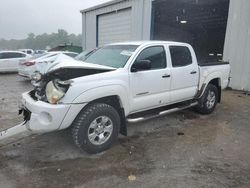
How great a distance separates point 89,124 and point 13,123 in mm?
2508

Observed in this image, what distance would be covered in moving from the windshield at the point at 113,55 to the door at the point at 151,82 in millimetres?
224

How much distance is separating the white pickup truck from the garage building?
10.5 ft

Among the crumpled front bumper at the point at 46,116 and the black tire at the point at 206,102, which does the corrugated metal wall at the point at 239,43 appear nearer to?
the black tire at the point at 206,102

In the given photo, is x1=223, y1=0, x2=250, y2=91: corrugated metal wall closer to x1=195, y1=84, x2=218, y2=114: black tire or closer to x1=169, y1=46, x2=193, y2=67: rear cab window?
x1=195, y1=84, x2=218, y2=114: black tire

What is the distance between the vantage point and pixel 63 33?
7188 cm

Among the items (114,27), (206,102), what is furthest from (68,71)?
(114,27)

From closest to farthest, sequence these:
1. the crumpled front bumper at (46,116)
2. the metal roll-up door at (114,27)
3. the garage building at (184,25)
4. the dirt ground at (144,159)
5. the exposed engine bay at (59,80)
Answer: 1. the dirt ground at (144,159)
2. the crumpled front bumper at (46,116)
3. the exposed engine bay at (59,80)
4. the garage building at (184,25)
5. the metal roll-up door at (114,27)

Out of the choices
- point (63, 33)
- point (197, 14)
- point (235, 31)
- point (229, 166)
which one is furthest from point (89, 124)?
point (63, 33)

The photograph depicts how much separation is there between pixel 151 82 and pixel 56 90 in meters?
1.84

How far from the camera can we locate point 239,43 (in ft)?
31.4

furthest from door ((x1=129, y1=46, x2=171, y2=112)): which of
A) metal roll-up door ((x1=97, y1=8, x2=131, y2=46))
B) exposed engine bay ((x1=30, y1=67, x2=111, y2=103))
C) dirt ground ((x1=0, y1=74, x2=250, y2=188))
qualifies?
metal roll-up door ((x1=97, y1=8, x2=131, y2=46))

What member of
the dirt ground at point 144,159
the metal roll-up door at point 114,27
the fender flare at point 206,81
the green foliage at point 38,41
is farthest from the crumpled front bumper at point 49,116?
the green foliage at point 38,41

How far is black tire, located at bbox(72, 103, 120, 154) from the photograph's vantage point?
359 cm

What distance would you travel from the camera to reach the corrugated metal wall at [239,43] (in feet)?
30.6
